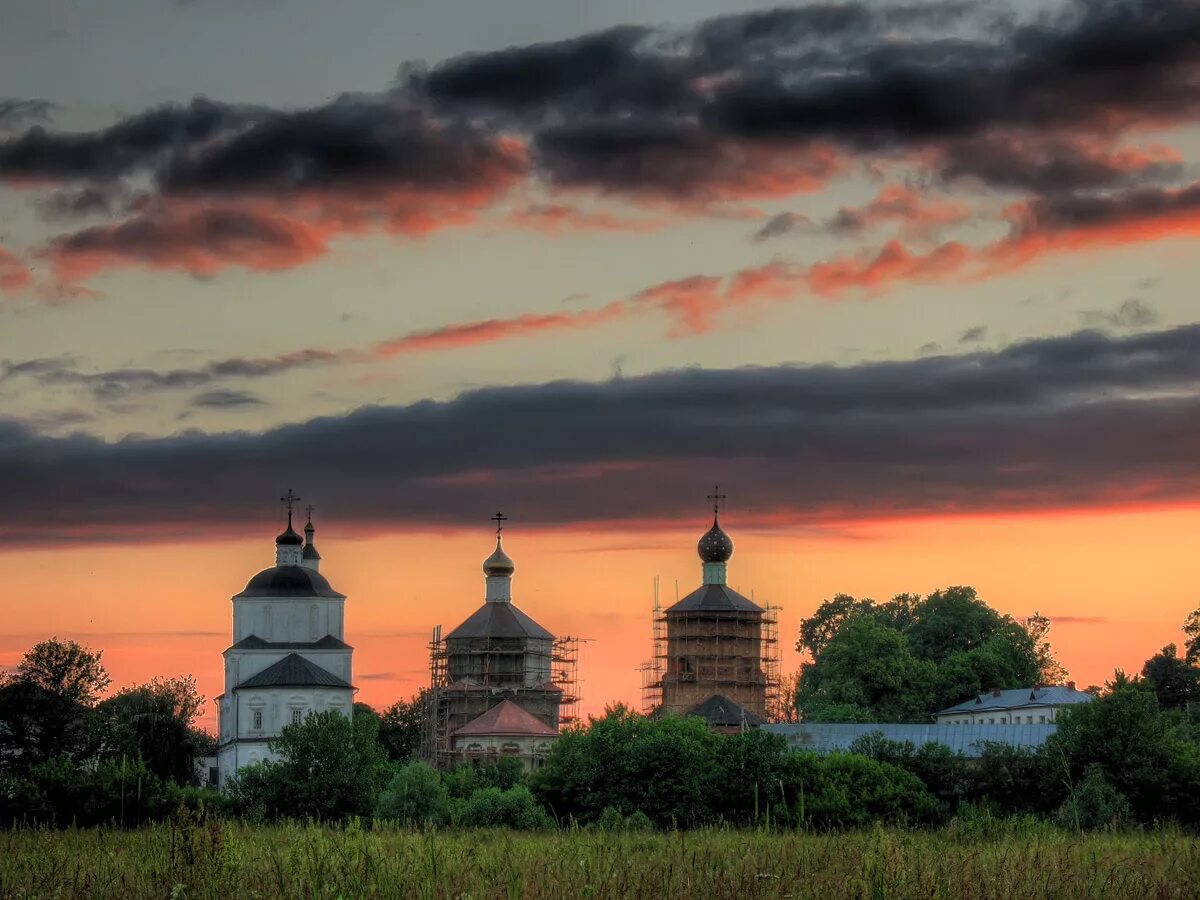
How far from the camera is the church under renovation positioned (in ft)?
309

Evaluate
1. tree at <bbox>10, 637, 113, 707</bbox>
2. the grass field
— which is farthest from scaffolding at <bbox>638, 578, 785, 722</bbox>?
the grass field

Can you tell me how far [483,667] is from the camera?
103125mm

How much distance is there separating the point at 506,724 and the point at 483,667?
29.3 feet

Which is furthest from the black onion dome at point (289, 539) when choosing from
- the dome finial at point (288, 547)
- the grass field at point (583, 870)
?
the grass field at point (583, 870)

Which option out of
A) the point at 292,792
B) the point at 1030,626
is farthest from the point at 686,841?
the point at 1030,626

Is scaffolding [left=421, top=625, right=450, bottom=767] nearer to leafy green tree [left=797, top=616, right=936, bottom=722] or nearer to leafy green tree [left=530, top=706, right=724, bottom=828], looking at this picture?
leafy green tree [left=797, top=616, right=936, bottom=722]

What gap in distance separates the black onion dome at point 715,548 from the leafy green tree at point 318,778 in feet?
178

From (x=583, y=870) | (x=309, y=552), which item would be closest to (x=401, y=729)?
(x=309, y=552)

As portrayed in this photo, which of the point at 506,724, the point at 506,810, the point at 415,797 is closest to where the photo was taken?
the point at 506,810

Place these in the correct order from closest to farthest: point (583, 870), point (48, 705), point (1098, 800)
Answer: point (583, 870)
point (1098, 800)
point (48, 705)

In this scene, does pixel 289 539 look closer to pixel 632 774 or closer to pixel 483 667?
pixel 483 667

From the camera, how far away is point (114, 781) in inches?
1695

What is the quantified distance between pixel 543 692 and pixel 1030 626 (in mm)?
41765

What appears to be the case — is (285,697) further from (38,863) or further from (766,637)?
(38,863)
